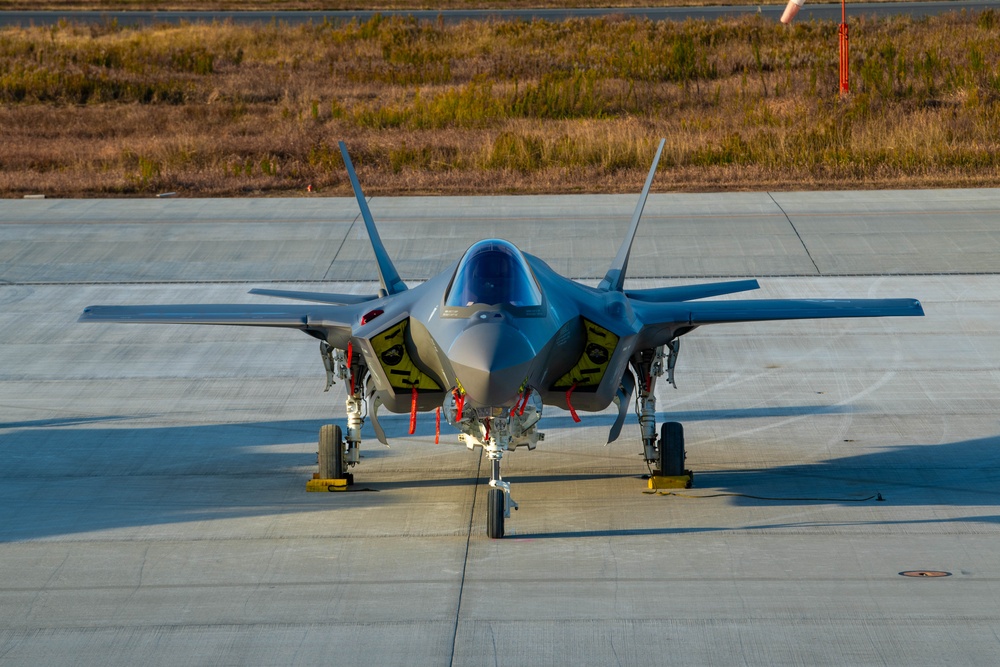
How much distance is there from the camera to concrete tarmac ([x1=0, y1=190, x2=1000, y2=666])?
8500 mm

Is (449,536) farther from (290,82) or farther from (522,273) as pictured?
(290,82)

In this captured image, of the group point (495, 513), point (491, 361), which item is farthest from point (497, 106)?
point (491, 361)

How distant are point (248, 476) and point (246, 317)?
5.14 feet

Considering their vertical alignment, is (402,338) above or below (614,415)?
above

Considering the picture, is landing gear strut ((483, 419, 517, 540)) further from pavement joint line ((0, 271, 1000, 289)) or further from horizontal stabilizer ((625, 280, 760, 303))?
pavement joint line ((0, 271, 1000, 289))

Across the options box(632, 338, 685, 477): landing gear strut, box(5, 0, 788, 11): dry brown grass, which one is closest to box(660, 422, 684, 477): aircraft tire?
box(632, 338, 685, 477): landing gear strut

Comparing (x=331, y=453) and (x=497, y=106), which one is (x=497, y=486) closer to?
(x=331, y=453)

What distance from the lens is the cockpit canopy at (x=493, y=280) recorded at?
9688 mm

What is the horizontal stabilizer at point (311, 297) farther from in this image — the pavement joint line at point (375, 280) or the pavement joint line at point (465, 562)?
the pavement joint line at point (375, 280)

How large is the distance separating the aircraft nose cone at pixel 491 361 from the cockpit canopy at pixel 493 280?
1.26ft

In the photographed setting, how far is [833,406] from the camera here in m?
13.9

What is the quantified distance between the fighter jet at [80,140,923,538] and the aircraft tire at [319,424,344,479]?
0.04 ft

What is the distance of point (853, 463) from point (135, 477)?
6922mm

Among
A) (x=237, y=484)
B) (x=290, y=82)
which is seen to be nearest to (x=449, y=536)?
(x=237, y=484)
